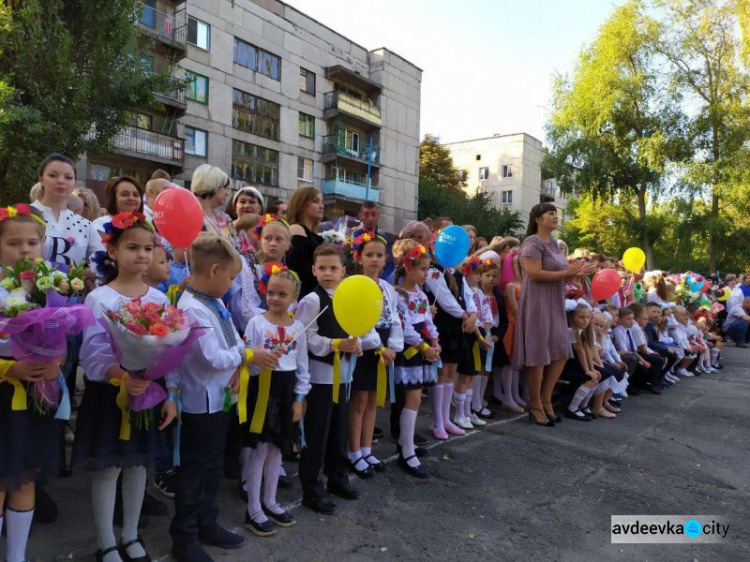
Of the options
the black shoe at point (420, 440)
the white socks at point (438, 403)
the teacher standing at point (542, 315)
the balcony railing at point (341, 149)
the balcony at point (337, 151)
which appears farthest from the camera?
the balcony railing at point (341, 149)

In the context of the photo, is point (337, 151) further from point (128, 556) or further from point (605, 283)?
point (128, 556)

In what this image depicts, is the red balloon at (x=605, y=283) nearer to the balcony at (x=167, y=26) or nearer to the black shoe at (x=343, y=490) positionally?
the black shoe at (x=343, y=490)

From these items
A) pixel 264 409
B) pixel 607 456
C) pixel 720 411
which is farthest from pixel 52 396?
pixel 720 411

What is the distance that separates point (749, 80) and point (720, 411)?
18709 millimetres

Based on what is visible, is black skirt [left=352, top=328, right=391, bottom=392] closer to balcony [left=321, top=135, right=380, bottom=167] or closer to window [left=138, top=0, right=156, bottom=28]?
window [left=138, top=0, right=156, bottom=28]

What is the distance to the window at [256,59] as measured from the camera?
2316 centimetres

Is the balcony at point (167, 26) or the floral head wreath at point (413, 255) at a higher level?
the balcony at point (167, 26)

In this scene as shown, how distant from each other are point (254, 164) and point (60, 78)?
50.1 feet

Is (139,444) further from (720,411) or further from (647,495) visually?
(720,411)

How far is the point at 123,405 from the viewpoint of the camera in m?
2.40

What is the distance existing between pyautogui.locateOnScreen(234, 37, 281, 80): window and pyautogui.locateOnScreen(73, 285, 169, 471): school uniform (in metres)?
23.5

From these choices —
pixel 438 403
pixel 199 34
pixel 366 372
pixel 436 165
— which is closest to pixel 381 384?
pixel 366 372

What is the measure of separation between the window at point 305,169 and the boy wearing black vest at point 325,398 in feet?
78.7

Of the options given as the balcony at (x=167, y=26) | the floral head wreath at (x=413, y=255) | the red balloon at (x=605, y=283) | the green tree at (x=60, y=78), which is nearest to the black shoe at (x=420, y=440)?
the floral head wreath at (x=413, y=255)
